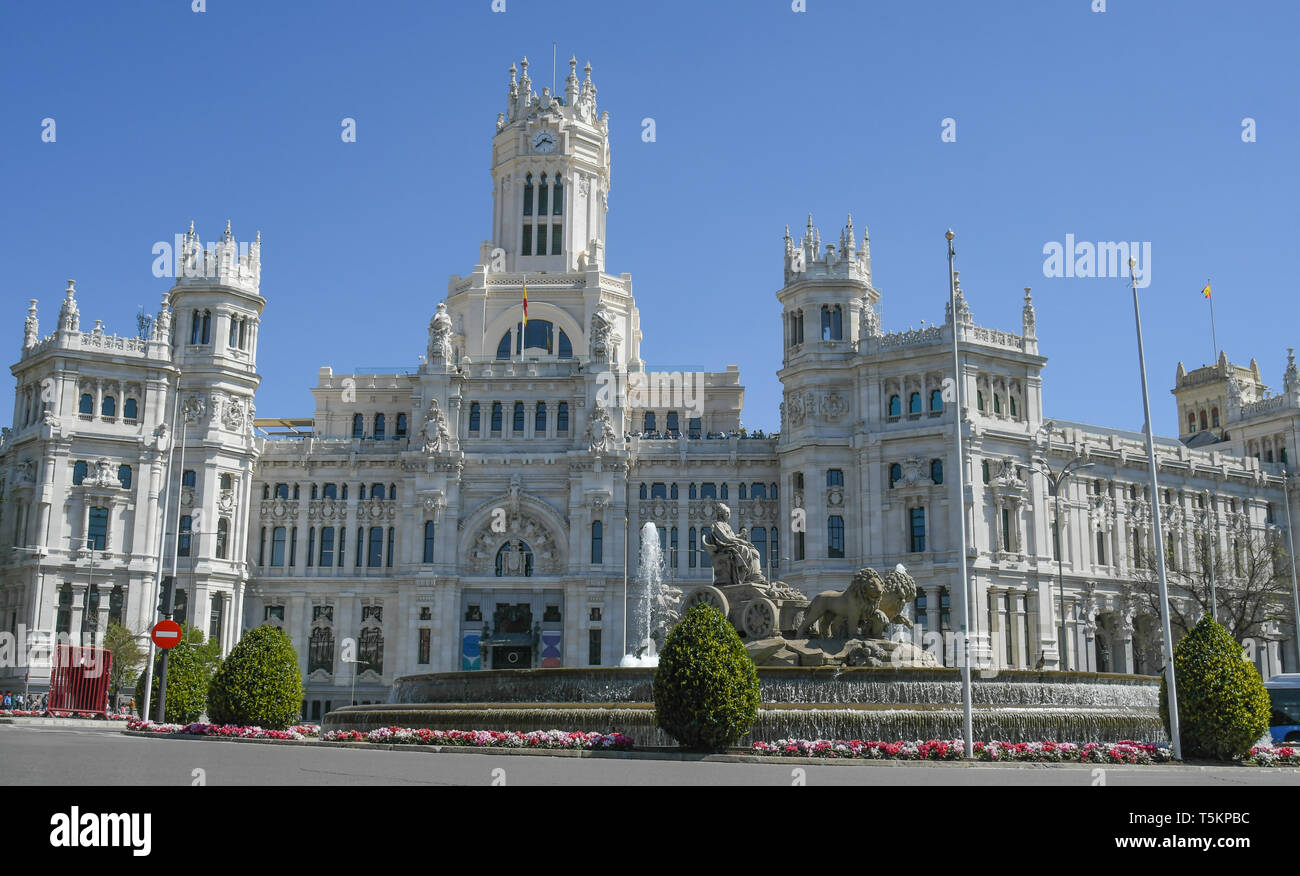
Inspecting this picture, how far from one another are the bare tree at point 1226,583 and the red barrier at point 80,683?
62.4 meters

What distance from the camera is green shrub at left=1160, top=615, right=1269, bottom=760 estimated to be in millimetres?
31219

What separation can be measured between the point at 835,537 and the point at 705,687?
50.2 meters

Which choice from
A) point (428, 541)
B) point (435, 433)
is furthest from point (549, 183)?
point (428, 541)

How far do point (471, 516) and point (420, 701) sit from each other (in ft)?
140

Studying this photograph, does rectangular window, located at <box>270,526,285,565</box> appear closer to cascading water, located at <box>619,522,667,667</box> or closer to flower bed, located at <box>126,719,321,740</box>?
cascading water, located at <box>619,522,667,667</box>

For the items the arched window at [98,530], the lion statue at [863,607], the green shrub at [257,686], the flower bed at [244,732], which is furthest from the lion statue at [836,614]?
the arched window at [98,530]

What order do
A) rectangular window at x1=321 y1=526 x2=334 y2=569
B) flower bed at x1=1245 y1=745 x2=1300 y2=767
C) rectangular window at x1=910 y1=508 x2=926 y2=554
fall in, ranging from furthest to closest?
rectangular window at x1=321 y1=526 x2=334 y2=569 < rectangular window at x1=910 y1=508 x2=926 y2=554 < flower bed at x1=1245 y1=745 x2=1300 y2=767

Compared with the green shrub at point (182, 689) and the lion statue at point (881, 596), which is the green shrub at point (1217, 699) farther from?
the green shrub at point (182, 689)

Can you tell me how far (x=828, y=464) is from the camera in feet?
260

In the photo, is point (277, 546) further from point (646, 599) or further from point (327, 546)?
point (646, 599)

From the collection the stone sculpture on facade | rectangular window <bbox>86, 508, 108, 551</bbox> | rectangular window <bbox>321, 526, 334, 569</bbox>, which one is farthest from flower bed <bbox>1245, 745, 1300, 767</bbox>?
rectangular window <bbox>86, 508, 108, 551</bbox>

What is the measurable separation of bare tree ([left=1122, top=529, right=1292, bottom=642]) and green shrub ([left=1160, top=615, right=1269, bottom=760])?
160ft

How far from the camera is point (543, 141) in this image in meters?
102
